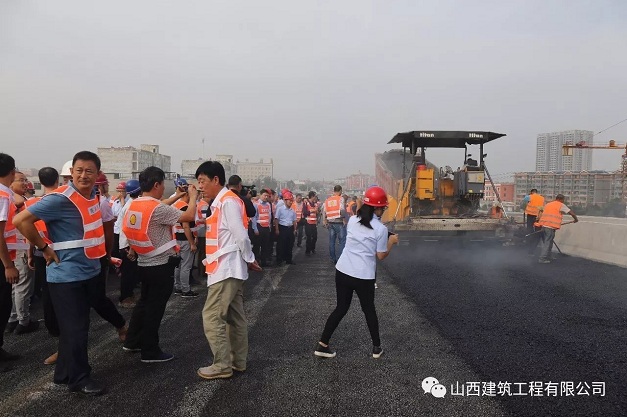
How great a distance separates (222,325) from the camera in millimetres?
3736

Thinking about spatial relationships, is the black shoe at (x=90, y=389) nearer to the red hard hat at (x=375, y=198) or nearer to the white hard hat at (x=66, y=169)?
the white hard hat at (x=66, y=169)

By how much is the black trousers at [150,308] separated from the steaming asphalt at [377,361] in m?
0.19

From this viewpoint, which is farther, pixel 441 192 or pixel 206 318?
pixel 441 192

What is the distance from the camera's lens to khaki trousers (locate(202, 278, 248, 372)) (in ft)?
12.1

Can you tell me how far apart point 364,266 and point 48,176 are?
12.0 feet

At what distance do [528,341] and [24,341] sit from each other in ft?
17.2

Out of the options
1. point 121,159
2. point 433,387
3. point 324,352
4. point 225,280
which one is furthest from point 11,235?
point 121,159

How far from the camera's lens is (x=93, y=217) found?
143 inches

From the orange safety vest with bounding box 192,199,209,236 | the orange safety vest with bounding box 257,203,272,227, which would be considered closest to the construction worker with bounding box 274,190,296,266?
the orange safety vest with bounding box 257,203,272,227

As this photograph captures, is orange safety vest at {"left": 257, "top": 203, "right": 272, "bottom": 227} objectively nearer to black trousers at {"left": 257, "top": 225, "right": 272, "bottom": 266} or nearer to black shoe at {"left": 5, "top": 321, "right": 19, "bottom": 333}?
black trousers at {"left": 257, "top": 225, "right": 272, "bottom": 266}

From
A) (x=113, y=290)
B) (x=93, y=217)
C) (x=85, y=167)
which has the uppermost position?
(x=85, y=167)

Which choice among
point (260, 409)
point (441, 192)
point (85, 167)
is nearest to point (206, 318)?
point (260, 409)

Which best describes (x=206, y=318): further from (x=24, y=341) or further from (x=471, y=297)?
(x=471, y=297)

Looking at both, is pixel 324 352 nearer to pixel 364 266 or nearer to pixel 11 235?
pixel 364 266
